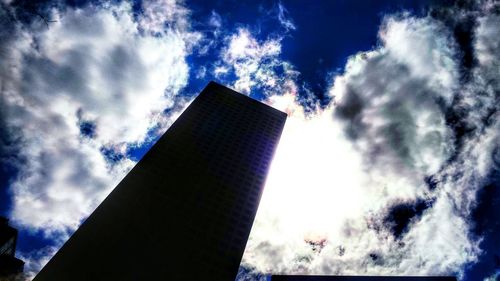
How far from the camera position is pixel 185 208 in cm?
9294

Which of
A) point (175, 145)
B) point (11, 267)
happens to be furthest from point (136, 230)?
point (11, 267)

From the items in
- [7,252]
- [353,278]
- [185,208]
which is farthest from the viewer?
[7,252]

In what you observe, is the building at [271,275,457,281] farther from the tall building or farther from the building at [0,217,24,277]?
the building at [0,217,24,277]

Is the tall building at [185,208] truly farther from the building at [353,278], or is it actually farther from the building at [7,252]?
the building at [7,252]

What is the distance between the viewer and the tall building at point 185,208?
73.5m

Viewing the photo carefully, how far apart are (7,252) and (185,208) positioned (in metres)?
76.0

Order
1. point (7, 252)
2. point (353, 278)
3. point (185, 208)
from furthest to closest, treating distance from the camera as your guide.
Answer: point (7, 252) → point (353, 278) → point (185, 208)

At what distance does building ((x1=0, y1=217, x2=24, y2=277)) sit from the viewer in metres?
103

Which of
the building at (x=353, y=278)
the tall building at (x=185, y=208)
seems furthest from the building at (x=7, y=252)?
the building at (x=353, y=278)

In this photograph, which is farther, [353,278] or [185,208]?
[353,278]

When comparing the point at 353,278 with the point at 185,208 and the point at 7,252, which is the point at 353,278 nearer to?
the point at 185,208

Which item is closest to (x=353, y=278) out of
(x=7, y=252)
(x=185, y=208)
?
(x=185, y=208)

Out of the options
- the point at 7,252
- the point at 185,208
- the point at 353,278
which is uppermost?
the point at 185,208

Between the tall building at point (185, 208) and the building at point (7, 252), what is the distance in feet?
177
